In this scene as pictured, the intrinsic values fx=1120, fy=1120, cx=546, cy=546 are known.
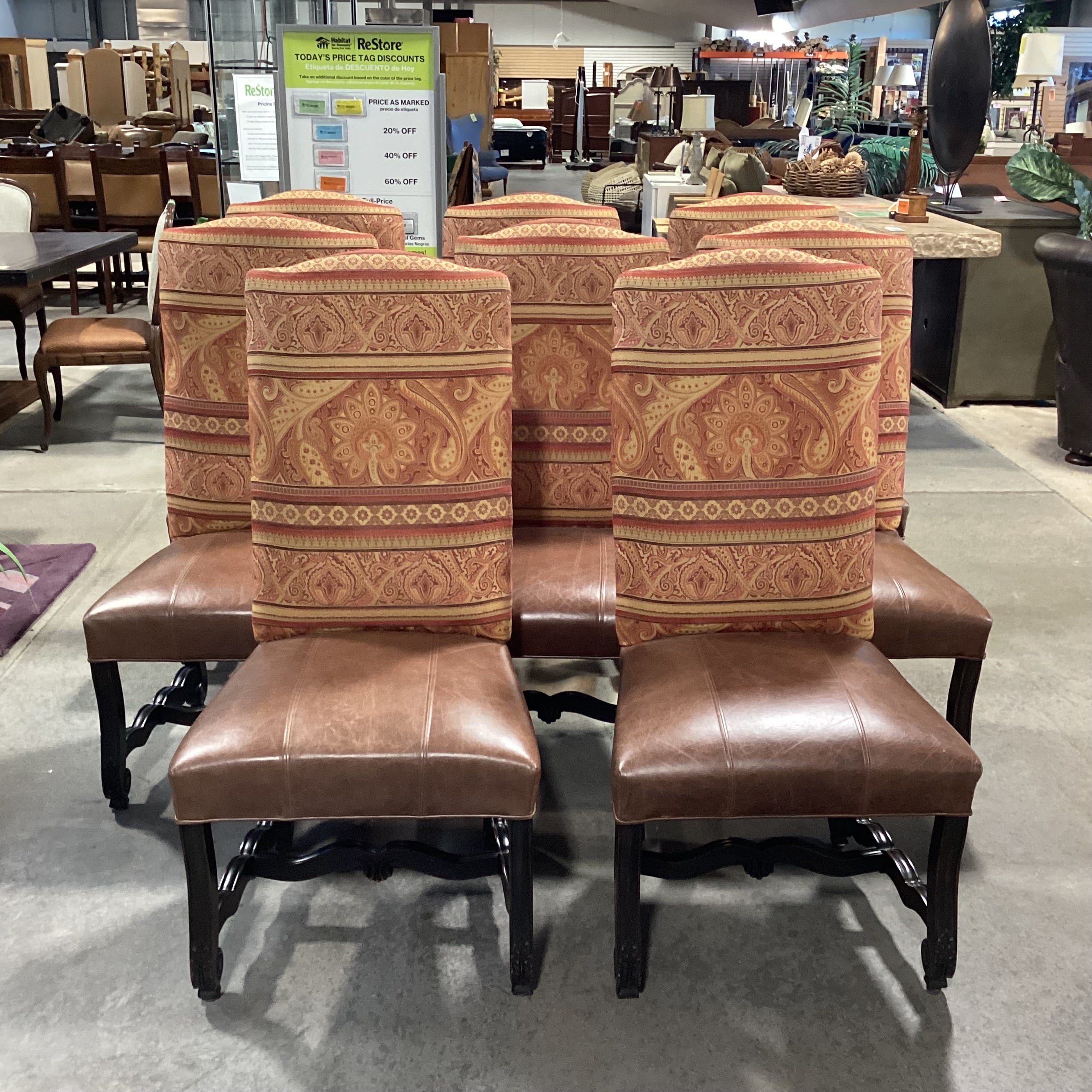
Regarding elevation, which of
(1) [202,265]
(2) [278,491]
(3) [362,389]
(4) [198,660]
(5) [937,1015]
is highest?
(1) [202,265]

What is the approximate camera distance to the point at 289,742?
1.54 meters

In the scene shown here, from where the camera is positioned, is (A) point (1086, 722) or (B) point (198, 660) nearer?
(B) point (198, 660)

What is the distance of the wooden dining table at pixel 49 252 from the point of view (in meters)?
4.04

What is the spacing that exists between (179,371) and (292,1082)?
133 centimetres

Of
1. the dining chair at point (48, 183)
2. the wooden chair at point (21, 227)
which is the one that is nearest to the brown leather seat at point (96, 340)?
the wooden chair at point (21, 227)

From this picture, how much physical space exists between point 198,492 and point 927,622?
1433 millimetres

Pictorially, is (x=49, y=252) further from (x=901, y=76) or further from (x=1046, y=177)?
(x=901, y=76)

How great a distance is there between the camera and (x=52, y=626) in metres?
2.95

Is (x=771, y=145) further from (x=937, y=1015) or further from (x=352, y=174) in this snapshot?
(x=937, y=1015)

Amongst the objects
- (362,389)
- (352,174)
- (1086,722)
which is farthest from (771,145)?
(362,389)

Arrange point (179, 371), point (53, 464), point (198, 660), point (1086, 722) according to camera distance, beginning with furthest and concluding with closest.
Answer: point (53, 464) → point (1086, 722) → point (179, 371) → point (198, 660)

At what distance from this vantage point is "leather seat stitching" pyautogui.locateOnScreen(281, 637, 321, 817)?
60.2 inches

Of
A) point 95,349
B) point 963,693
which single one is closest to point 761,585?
point 963,693

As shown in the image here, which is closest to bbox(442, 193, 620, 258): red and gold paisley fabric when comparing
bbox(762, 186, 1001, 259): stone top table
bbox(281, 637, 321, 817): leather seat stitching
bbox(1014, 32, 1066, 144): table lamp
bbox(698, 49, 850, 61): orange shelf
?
bbox(281, 637, 321, 817): leather seat stitching
